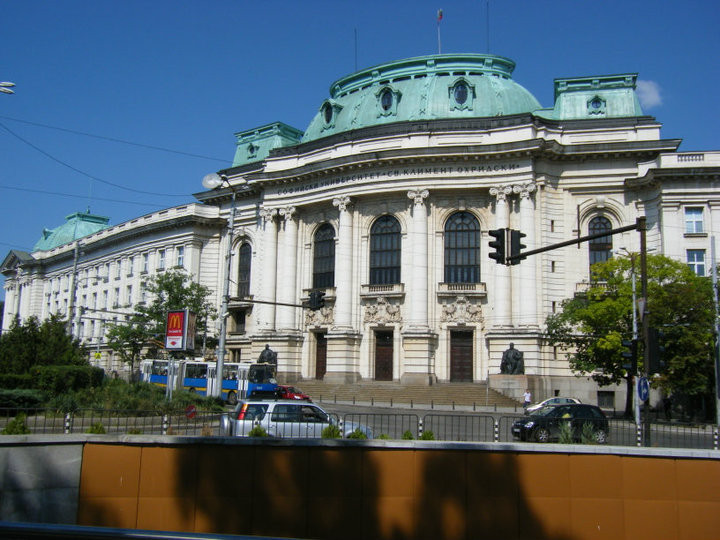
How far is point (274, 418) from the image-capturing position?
21.1m

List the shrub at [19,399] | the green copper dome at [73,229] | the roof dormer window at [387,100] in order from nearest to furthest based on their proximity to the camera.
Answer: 1. the shrub at [19,399]
2. the roof dormer window at [387,100]
3. the green copper dome at [73,229]

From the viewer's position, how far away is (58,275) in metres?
92.9

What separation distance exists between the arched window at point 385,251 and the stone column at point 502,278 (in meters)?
7.72

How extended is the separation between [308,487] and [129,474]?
290 cm

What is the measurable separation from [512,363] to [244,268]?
2815 centimetres

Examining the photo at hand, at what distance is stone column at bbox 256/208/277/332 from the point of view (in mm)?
58469

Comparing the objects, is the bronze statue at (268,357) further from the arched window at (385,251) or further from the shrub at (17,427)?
the shrub at (17,427)

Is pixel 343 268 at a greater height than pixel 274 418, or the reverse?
pixel 343 268

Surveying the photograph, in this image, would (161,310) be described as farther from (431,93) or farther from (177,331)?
(177,331)

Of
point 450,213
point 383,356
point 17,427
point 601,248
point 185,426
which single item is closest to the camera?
point 17,427

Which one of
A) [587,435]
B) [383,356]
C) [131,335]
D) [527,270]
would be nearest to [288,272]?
[383,356]

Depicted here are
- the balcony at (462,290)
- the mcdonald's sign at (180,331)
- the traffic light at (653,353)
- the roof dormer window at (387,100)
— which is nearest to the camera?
the traffic light at (653,353)

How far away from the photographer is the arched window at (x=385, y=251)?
53.3 meters

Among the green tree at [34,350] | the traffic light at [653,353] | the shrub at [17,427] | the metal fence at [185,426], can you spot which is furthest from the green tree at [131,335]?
the traffic light at [653,353]
